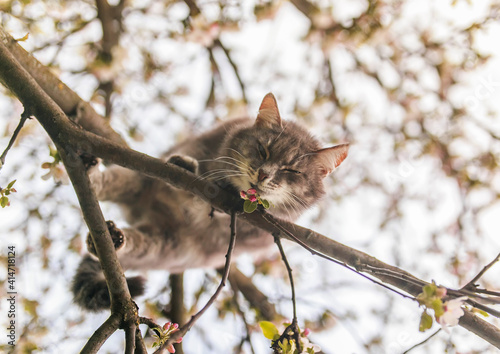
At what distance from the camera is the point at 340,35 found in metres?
3.79

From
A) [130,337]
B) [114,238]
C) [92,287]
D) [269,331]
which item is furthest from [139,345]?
[92,287]

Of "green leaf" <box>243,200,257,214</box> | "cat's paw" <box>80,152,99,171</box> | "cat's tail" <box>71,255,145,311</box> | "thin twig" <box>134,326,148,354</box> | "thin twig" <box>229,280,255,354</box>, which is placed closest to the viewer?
"thin twig" <box>134,326,148,354</box>

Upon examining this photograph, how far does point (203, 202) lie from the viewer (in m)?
2.89

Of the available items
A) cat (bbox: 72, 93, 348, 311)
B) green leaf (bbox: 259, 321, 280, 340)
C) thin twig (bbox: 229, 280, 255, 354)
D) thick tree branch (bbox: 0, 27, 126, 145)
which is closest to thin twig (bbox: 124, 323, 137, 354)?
green leaf (bbox: 259, 321, 280, 340)

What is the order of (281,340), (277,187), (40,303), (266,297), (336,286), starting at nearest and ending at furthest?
(281,340), (277,187), (40,303), (266,297), (336,286)

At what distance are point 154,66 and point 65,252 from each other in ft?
7.19

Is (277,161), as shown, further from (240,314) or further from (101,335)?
(240,314)

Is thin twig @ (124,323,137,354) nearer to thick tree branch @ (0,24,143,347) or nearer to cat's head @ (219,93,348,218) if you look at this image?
thick tree branch @ (0,24,143,347)

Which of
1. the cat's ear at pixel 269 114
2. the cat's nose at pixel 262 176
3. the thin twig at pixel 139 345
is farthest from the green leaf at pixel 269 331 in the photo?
the cat's ear at pixel 269 114

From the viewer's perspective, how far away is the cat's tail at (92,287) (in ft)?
7.79

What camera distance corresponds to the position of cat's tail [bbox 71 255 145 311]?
7.79 ft

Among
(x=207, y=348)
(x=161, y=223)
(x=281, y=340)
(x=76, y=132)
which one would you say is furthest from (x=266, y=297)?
(x=76, y=132)

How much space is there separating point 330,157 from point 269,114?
0.56 meters

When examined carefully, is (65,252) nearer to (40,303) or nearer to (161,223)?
(40,303)
